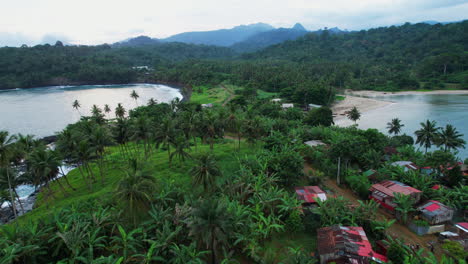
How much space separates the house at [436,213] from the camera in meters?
27.2

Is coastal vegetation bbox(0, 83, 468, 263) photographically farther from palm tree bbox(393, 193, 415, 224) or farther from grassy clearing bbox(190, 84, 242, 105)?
grassy clearing bbox(190, 84, 242, 105)

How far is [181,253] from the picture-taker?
67.2 feet

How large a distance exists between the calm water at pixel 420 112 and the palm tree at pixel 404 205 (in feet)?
145

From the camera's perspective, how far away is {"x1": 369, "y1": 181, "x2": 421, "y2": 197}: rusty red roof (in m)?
30.8

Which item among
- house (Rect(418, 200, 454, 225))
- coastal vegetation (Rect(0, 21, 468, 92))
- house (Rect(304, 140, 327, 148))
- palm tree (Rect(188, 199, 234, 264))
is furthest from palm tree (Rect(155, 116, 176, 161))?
coastal vegetation (Rect(0, 21, 468, 92))

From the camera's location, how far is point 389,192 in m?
31.0

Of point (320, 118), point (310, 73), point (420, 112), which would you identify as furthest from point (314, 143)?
point (310, 73)

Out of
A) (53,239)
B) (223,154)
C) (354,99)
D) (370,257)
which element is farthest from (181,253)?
(354,99)

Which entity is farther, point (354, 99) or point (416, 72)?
point (416, 72)

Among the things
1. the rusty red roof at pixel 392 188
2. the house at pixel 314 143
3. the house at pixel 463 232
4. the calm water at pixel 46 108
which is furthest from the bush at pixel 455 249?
the calm water at pixel 46 108

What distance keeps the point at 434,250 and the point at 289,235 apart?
13111mm

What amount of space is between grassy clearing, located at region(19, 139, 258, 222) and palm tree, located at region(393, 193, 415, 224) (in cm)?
2010

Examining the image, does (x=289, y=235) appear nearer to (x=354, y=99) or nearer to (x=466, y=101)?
(x=354, y=99)

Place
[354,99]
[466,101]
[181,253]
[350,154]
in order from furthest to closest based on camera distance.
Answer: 1. [354,99]
2. [466,101]
3. [350,154]
4. [181,253]
